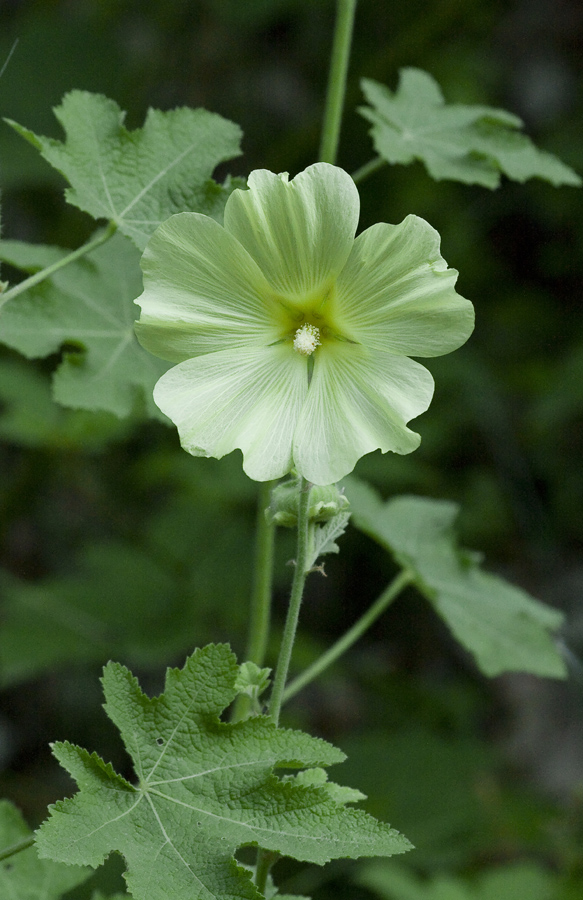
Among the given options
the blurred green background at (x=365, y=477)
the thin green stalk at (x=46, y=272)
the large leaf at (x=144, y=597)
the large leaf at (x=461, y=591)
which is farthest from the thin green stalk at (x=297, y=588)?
the large leaf at (x=144, y=597)

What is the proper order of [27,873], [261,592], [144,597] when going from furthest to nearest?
[144,597]
[261,592]
[27,873]

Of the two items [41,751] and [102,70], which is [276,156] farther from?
[41,751]

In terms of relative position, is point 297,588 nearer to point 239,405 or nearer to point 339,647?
point 239,405

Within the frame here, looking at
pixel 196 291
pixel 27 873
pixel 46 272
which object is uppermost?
pixel 46 272

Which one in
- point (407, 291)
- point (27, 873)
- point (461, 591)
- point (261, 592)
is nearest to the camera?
point (407, 291)

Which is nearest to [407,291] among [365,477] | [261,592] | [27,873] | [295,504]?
[295,504]

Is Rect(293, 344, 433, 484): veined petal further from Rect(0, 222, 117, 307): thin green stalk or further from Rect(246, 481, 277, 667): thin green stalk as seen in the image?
Rect(246, 481, 277, 667): thin green stalk
